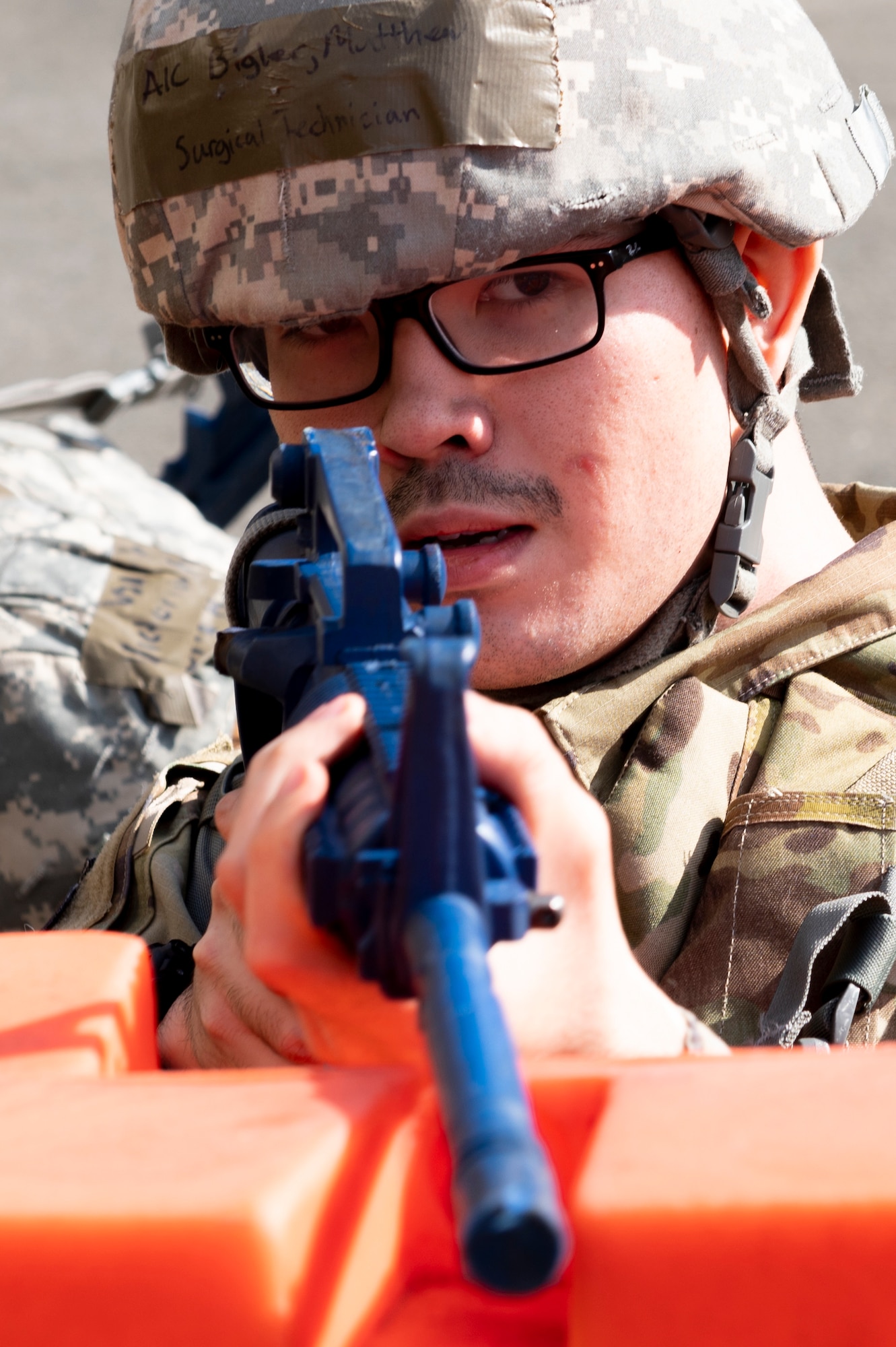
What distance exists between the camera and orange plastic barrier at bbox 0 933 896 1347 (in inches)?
26.1

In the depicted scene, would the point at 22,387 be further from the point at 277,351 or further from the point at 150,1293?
the point at 150,1293

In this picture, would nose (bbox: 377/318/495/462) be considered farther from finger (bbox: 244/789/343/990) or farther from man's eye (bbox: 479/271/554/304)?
finger (bbox: 244/789/343/990)

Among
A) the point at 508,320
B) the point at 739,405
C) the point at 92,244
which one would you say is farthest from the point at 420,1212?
the point at 92,244

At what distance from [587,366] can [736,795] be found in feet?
1.67

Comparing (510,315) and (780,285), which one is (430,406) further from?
(780,285)

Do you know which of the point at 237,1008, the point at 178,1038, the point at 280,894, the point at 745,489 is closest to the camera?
the point at 280,894

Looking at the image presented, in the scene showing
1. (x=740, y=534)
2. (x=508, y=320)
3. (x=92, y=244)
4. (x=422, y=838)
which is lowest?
(x=92, y=244)

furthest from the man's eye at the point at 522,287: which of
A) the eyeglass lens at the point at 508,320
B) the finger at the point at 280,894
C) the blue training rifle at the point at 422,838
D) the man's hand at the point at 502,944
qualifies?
the finger at the point at 280,894

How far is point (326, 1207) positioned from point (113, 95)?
162cm

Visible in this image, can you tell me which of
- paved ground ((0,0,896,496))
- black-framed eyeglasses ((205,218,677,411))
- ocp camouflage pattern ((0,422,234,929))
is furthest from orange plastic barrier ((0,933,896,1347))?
paved ground ((0,0,896,496))

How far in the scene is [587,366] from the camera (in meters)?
1.68

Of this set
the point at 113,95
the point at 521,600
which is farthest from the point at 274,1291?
the point at 113,95

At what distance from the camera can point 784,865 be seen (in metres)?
1.48

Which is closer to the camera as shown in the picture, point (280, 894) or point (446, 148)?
point (280, 894)
